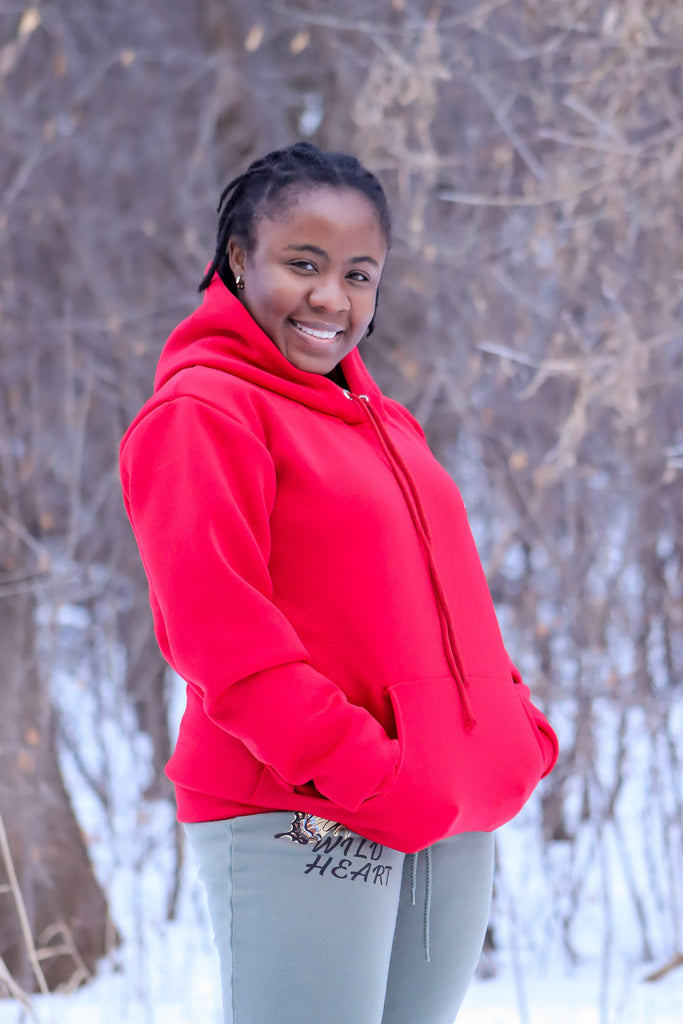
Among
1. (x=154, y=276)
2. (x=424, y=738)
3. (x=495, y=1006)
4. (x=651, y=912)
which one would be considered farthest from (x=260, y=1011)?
(x=154, y=276)

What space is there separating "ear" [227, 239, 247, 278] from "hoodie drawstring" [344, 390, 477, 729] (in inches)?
11.0

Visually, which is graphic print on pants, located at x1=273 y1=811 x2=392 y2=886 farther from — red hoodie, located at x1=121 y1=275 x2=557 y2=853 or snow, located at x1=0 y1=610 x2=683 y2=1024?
snow, located at x1=0 y1=610 x2=683 y2=1024

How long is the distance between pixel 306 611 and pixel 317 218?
49cm

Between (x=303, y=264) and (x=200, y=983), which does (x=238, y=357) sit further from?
(x=200, y=983)

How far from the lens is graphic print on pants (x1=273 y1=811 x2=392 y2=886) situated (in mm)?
1279

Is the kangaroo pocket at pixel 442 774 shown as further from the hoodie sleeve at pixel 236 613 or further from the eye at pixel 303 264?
the eye at pixel 303 264

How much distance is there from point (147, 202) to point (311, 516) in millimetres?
3312

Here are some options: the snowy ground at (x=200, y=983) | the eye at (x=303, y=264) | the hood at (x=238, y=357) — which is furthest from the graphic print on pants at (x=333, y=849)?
the snowy ground at (x=200, y=983)

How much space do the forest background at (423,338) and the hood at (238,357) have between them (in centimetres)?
196

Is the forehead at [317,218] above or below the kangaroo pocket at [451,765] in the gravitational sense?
above

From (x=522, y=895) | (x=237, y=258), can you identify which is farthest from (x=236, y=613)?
(x=522, y=895)

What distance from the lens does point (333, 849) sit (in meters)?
1.29

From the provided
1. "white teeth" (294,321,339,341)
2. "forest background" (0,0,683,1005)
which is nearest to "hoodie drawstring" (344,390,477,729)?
"white teeth" (294,321,339,341)

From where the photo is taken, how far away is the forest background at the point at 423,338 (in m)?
3.68
